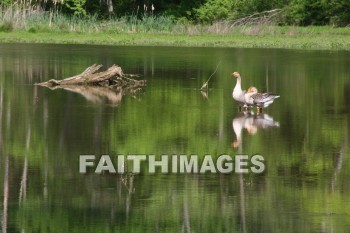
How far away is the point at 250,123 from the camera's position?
60.8 ft

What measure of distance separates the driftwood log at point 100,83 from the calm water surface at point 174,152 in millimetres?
454

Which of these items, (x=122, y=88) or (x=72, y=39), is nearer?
(x=122, y=88)

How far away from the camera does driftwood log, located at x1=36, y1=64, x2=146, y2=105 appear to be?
952 inches

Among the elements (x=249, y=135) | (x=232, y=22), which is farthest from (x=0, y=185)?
(x=232, y=22)

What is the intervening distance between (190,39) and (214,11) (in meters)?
18.0

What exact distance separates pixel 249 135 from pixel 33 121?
351 cm

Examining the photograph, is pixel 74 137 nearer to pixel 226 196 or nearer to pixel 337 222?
pixel 226 196

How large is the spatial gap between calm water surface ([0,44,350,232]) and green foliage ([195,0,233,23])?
3893 centimetres

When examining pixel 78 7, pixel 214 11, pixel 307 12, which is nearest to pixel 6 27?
pixel 78 7

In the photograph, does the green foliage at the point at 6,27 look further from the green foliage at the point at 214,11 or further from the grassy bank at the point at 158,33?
the green foliage at the point at 214,11

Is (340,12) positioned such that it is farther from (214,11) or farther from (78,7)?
(78,7)

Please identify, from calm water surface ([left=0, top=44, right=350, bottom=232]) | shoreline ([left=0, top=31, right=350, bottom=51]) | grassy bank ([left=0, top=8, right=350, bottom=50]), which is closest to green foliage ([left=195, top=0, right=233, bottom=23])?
grassy bank ([left=0, top=8, right=350, bottom=50])

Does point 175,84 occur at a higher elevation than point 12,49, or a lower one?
lower

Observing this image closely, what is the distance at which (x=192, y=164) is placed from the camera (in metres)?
14.2
